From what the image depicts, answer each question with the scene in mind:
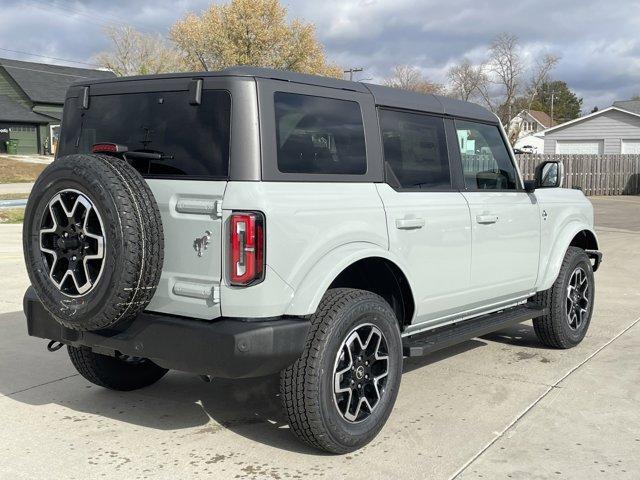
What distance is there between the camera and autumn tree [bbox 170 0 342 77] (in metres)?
43.8

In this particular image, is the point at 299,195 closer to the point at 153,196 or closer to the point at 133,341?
the point at 153,196

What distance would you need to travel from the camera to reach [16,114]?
1853 inches

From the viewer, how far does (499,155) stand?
5.36 metres

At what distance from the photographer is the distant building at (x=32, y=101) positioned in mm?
46875

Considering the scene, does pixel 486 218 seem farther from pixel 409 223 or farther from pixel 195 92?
pixel 195 92

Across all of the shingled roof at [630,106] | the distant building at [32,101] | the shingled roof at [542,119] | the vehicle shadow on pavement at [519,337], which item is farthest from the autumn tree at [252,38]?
the shingled roof at [542,119]

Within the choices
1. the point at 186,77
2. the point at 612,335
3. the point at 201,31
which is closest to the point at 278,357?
the point at 186,77

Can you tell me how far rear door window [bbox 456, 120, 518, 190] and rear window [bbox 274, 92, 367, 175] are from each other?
1.14 meters

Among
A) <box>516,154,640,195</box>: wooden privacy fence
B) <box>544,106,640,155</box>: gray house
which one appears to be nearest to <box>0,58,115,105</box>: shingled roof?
<box>544,106,640,155</box>: gray house

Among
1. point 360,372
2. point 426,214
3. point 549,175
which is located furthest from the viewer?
point 549,175

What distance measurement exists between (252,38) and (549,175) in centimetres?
4072

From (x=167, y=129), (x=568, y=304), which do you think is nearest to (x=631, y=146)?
(x=568, y=304)

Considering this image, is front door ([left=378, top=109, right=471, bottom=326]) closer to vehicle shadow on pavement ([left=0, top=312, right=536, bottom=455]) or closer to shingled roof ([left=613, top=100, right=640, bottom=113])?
vehicle shadow on pavement ([left=0, top=312, right=536, bottom=455])

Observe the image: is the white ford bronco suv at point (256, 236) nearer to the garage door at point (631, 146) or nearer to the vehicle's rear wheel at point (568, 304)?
the vehicle's rear wheel at point (568, 304)
